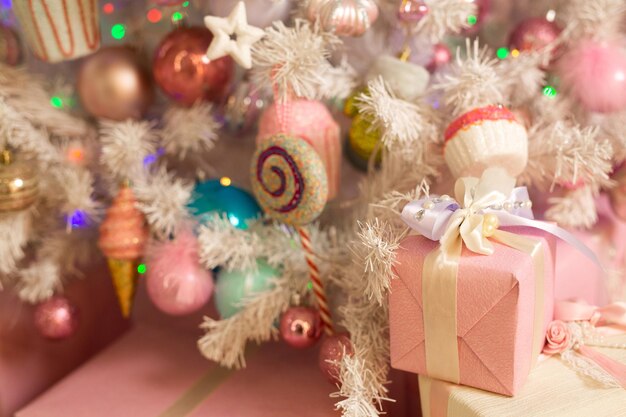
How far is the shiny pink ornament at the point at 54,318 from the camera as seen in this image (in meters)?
1.03

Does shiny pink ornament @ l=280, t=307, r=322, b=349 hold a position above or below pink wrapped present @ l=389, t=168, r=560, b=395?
below

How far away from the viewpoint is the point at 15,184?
3.11 ft

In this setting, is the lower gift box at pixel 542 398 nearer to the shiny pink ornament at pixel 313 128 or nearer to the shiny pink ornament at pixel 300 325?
the shiny pink ornament at pixel 300 325

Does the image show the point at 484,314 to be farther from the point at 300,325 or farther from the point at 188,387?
the point at 188,387

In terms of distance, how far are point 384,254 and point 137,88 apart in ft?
1.82

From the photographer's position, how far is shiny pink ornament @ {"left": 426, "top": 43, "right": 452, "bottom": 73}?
96 centimetres

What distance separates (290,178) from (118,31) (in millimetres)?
505

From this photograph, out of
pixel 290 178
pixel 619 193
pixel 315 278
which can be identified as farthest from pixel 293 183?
pixel 619 193

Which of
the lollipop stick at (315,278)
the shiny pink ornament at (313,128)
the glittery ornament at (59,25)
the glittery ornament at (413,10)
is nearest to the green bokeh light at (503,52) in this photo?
the glittery ornament at (413,10)

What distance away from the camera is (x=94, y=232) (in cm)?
114

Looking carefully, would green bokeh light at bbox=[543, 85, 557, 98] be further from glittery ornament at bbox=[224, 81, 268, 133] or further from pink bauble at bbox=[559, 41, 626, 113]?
glittery ornament at bbox=[224, 81, 268, 133]

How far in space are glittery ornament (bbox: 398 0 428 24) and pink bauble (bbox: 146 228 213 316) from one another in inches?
17.4

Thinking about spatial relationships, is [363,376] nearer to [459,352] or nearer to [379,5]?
[459,352]

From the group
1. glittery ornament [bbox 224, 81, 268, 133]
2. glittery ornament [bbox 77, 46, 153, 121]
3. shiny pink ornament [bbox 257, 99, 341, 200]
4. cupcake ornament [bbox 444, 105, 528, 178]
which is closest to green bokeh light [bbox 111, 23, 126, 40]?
glittery ornament [bbox 77, 46, 153, 121]
